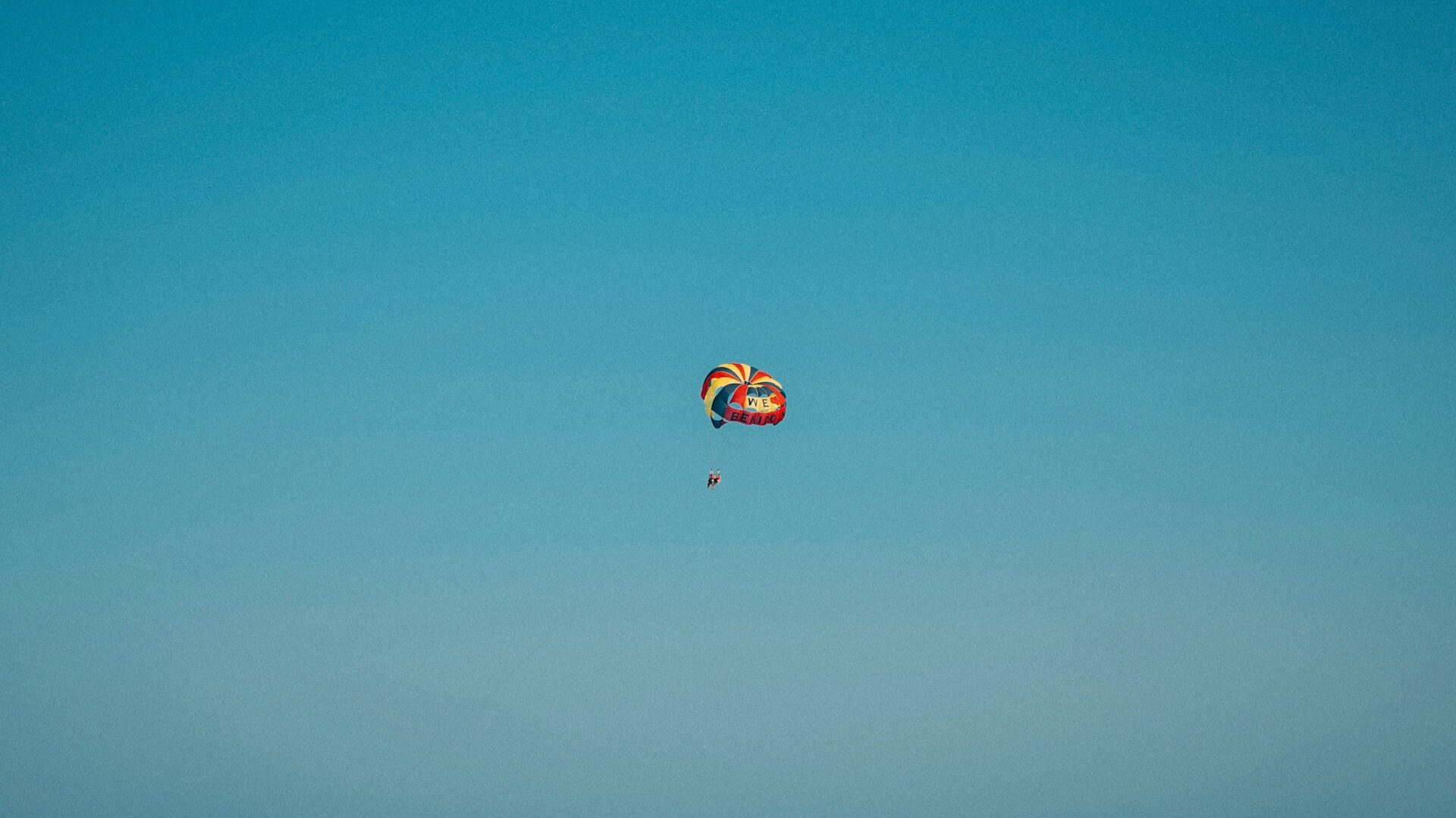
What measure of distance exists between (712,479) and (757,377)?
656cm

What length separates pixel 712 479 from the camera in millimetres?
50875

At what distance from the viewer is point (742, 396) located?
2013 inches

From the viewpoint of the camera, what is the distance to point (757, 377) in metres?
52.5

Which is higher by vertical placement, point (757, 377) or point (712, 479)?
point (757, 377)

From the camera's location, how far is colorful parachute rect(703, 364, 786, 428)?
168 ft

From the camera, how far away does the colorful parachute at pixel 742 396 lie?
51.1 meters
